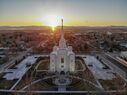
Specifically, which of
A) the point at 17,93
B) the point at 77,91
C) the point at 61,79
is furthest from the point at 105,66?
the point at 17,93

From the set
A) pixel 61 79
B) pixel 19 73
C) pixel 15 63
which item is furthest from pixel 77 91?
pixel 15 63

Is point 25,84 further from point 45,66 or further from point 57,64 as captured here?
point 45,66

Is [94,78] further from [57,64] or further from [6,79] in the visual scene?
[6,79]

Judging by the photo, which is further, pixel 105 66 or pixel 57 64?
pixel 105 66

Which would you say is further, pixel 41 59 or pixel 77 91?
pixel 41 59

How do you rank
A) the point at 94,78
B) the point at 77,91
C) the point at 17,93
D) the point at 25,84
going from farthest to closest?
the point at 94,78 < the point at 25,84 < the point at 77,91 < the point at 17,93

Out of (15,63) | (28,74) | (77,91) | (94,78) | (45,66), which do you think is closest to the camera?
(77,91)

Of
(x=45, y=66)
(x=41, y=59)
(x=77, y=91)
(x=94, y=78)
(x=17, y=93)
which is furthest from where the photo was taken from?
(x=41, y=59)

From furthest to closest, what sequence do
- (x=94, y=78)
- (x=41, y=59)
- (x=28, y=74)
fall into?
1. (x=41, y=59)
2. (x=28, y=74)
3. (x=94, y=78)
